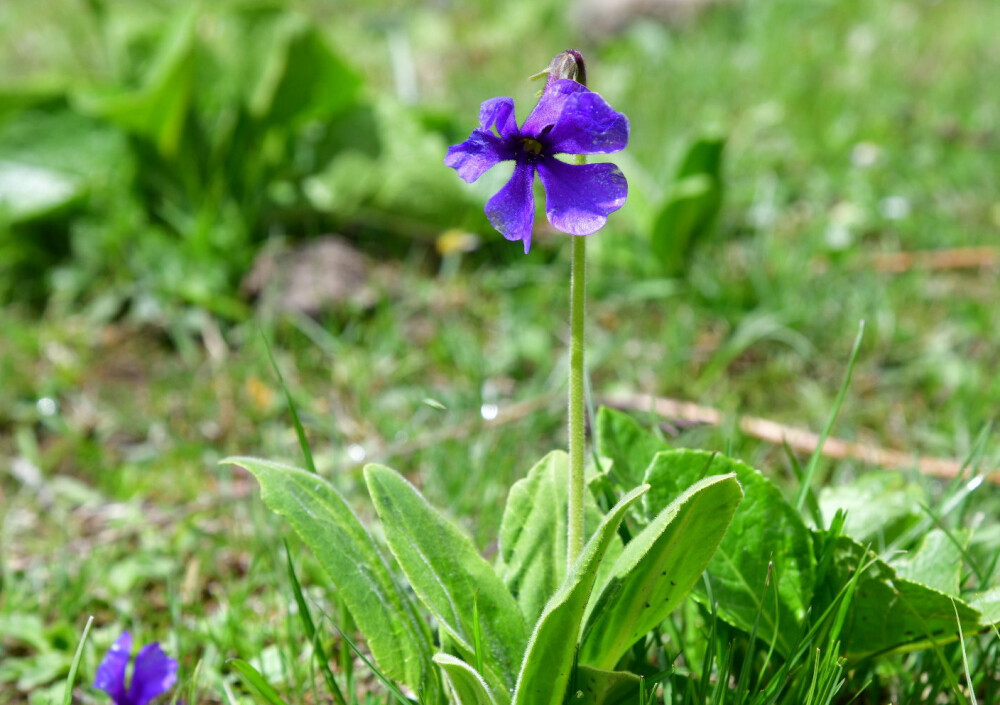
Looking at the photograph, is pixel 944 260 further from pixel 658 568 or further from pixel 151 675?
pixel 151 675

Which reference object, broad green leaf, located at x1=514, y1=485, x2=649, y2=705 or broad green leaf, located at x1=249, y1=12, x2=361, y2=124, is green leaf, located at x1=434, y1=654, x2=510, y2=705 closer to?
broad green leaf, located at x1=514, y1=485, x2=649, y2=705

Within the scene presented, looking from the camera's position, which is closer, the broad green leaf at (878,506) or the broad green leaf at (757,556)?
the broad green leaf at (757,556)

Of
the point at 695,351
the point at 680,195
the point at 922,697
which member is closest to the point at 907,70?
the point at 680,195

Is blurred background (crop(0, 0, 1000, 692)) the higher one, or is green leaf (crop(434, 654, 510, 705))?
blurred background (crop(0, 0, 1000, 692))

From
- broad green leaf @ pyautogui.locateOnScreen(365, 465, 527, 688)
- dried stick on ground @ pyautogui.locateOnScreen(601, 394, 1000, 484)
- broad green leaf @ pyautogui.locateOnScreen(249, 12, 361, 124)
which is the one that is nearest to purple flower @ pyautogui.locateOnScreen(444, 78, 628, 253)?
broad green leaf @ pyautogui.locateOnScreen(365, 465, 527, 688)

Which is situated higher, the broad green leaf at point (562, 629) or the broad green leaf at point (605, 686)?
the broad green leaf at point (562, 629)

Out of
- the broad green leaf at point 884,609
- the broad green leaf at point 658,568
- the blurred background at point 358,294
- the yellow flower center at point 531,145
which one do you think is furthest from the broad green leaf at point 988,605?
the yellow flower center at point 531,145

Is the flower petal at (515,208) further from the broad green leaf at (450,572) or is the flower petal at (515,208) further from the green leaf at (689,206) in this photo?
the green leaf at (689,206)

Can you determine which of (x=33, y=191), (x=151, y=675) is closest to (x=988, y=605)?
(x=151, y=675)

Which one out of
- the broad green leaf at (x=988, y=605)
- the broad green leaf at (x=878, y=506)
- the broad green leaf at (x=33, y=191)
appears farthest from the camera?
the broad green leaf at (x=33, y=191)
